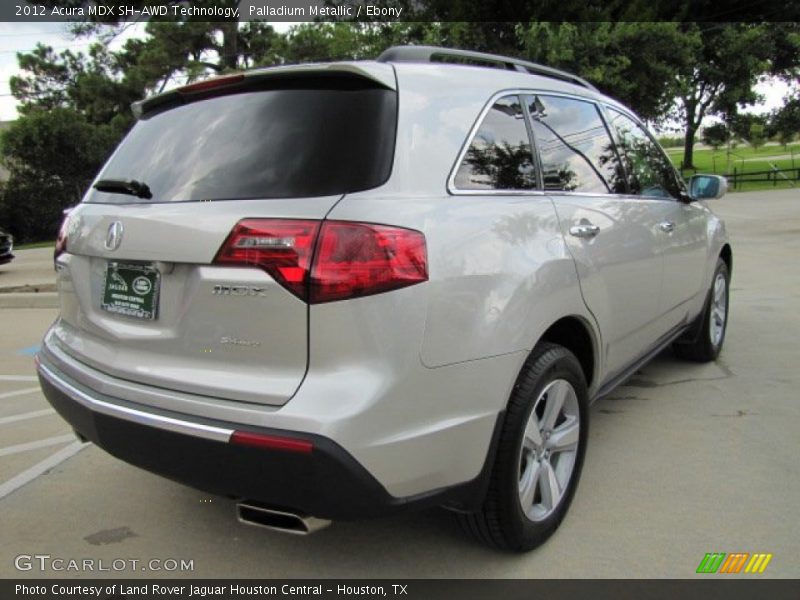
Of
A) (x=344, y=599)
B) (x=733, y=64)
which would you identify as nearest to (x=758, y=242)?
(x=344, y=599)

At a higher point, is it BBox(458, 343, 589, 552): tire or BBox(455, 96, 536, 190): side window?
BBox(455, 96, 536, 190): side window

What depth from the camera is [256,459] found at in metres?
1.96

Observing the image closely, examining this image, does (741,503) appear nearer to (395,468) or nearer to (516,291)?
(516,291)

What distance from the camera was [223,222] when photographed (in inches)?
81.9

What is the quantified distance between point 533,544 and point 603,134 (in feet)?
6.86

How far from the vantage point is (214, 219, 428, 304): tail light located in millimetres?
1954

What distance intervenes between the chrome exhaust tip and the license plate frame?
0.72m

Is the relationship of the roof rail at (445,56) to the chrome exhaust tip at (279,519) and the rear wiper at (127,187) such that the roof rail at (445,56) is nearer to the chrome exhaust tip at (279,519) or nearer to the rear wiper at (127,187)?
the rear wiper at (127,187)

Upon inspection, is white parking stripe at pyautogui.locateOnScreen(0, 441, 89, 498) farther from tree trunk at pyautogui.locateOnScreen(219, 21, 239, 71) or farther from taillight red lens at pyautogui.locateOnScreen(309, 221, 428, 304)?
tree trunk at pyautogui.locateOnScreen(219, 21, 239, 71)

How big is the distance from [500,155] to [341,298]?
1017 mm

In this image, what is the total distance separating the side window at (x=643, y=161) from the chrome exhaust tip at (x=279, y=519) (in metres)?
2.49

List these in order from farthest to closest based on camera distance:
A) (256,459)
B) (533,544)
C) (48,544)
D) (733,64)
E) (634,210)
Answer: (733,64), (634,210), (48,544), (533,544), (256,459)

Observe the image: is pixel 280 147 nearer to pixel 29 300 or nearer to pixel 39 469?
pixel 39 469

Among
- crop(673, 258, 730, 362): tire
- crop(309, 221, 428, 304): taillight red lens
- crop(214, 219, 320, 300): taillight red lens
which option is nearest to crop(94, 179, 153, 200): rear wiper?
crop(214, 219, 320, 300): taillight red lens
